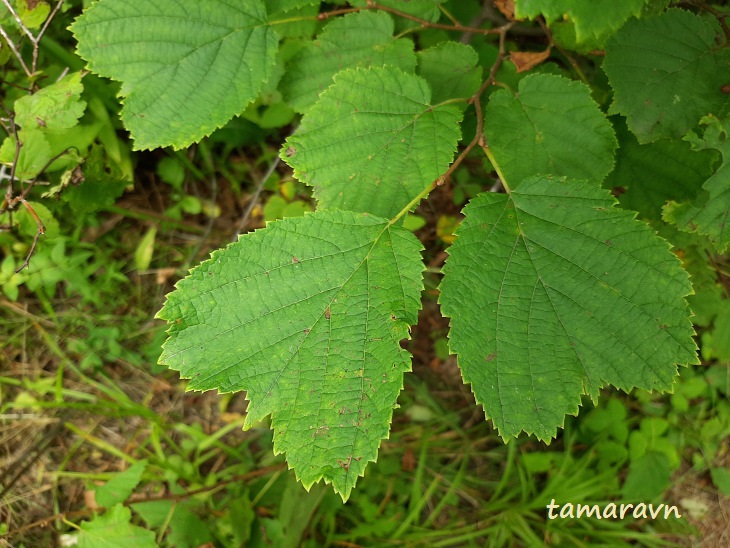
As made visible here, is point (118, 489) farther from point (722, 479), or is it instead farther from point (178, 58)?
point (722, 479)

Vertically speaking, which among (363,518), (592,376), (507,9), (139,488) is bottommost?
(363,518)

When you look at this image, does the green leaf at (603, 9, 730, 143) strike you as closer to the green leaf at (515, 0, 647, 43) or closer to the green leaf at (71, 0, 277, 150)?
the green leaf at (515, 0, 647, 43)

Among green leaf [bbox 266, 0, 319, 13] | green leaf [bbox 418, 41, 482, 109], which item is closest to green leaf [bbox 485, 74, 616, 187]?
green leaf [bbox 418, 41, 482, 109]

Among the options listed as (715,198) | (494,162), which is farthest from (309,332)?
(715,198)

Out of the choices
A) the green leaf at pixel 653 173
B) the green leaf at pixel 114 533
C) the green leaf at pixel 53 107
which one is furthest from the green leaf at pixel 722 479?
the green leaf at pixel 53 107

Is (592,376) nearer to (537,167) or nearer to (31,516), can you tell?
(537,167)

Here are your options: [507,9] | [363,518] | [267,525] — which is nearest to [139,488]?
[267,525]

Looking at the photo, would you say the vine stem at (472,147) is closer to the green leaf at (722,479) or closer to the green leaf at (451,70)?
the green leaf at (451,70)
